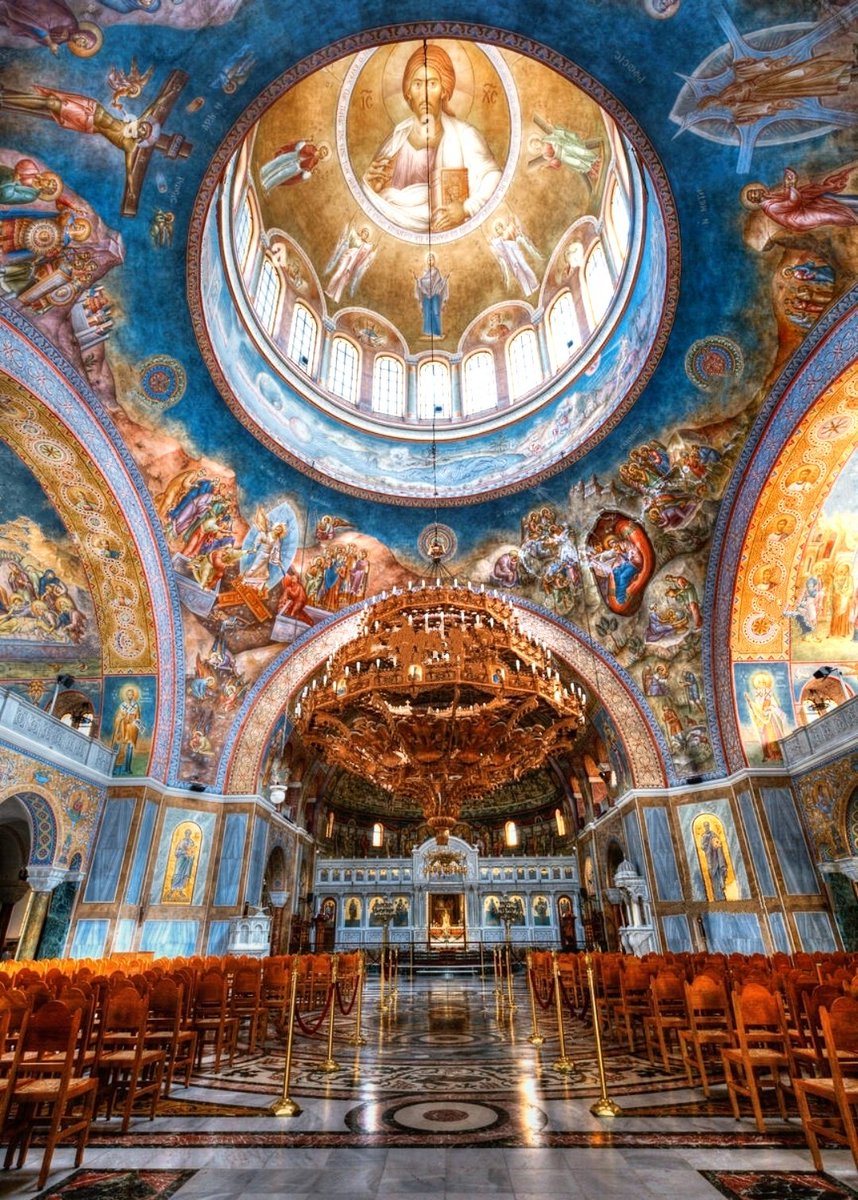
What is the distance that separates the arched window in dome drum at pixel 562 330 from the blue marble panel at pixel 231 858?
15.4 metres

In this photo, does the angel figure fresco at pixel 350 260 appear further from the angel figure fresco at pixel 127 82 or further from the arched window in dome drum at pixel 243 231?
the angel figure fresco at pixel 127 82

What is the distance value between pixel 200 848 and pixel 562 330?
57.4 ft

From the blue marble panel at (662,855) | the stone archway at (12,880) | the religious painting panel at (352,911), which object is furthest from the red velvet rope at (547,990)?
the stone archway at (12,880)

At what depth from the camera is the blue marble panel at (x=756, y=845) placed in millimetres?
13716

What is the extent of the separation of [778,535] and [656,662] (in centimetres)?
439

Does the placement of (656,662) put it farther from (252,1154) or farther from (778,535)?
(252,1154)


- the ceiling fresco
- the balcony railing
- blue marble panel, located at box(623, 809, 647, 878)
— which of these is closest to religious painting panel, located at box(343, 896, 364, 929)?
the ceiling fresco

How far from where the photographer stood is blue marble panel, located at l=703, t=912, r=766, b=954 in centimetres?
1361

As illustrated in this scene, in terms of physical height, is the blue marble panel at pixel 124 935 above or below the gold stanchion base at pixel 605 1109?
above

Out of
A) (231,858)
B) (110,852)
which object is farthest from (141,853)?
(231,858)

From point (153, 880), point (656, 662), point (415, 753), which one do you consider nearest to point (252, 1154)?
point (415, 753)

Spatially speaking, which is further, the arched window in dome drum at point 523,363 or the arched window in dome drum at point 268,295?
the arched window in dome drum at point 523,363

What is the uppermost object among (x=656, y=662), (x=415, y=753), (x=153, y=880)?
(x=656, y=662)

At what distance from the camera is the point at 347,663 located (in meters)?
10.2
